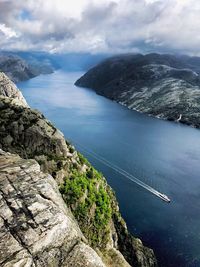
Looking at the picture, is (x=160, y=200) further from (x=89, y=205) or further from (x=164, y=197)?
(x=89, y=205)

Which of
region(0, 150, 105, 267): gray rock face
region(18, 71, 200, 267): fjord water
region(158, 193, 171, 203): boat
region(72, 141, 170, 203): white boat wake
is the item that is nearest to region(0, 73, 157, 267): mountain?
region(0, 150, 105, 267): gray rock face

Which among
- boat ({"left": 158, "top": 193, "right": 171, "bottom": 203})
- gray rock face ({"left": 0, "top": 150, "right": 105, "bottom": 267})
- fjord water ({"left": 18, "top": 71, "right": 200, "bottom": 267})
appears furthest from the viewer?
boat ({"left": 158, "top": 193, "right": 171, "bottom": 203})

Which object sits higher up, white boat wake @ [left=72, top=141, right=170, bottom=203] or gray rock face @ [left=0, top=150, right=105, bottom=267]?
gray rock face @ [left=0, top=150, right=105, bottom=267]

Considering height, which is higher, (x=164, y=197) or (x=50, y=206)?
(x=50, y=206)

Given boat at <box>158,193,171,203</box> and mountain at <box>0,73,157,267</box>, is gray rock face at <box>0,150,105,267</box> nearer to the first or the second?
mountain at <box>0,73,157,267</box>

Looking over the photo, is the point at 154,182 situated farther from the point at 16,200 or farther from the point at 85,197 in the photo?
the point at 16,200

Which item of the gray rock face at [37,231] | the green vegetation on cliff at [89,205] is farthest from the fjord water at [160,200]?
the gray rock face at [37,231]

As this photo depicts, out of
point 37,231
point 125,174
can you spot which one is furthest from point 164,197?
point 37,231

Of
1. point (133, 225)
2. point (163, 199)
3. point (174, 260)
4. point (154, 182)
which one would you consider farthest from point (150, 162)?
point (174, 260)
